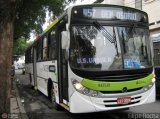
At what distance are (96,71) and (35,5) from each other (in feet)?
39.3

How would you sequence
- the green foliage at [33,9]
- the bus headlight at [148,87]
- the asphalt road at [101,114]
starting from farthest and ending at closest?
the green foliage at [33,9] → the asphalt road at [101,114] → the bus headlight at [148,87]

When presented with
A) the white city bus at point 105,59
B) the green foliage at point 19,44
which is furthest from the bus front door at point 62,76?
the green foliage at point 19,44

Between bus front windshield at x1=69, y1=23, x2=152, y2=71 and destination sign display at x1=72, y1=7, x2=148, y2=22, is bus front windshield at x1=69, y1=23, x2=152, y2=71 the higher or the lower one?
the lower one

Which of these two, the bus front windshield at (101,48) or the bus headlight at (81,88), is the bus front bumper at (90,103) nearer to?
the bus headlight at (81,88)

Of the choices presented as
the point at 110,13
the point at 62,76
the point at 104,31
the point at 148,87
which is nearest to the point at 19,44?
the point at 62,76

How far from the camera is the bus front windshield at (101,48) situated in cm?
802

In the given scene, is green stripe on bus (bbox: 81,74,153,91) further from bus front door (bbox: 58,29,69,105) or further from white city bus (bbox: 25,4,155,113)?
bus front door (bbox: 58,29,69,105)

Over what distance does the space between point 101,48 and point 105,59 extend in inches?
11.9

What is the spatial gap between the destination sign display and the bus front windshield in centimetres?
28

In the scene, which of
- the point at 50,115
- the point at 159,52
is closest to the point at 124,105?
the point at 50,115

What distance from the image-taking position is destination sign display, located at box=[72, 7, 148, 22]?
8.25 m

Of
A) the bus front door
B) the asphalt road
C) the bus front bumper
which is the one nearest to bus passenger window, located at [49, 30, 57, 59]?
the bus front door

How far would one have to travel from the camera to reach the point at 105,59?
804 cm

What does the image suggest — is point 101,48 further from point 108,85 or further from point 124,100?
point 124,100
